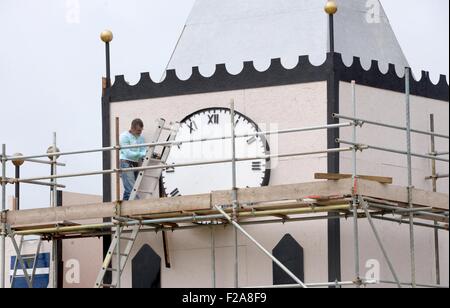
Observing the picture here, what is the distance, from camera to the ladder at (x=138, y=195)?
27.9 m

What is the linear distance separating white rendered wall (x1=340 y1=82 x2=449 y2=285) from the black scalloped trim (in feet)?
0.58

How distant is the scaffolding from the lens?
25.5m

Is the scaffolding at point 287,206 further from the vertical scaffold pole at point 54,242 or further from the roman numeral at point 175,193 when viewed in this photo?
the vertical scaffold pole at point 54,242

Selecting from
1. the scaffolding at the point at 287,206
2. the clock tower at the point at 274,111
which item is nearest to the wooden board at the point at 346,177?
the scaffolding at the point at 287,206

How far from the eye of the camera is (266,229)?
27516mm

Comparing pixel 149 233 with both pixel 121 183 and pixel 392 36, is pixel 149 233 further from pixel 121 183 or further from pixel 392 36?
pixel 392 36

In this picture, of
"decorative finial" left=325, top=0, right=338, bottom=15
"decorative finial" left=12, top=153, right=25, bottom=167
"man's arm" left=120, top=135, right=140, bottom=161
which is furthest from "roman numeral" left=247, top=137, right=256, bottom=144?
"decorative finial" left=12, top=153, right=25, bottom=167

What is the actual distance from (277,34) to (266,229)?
154 inches

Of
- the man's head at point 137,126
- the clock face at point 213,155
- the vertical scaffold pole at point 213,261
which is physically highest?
the man's head at point 137,126

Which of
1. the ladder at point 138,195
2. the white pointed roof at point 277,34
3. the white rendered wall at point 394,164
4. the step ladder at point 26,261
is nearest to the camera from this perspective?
the white rendered wall at point 394,164

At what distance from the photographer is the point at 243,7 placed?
30.2 m

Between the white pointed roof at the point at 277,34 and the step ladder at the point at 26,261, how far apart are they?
4215 mm
